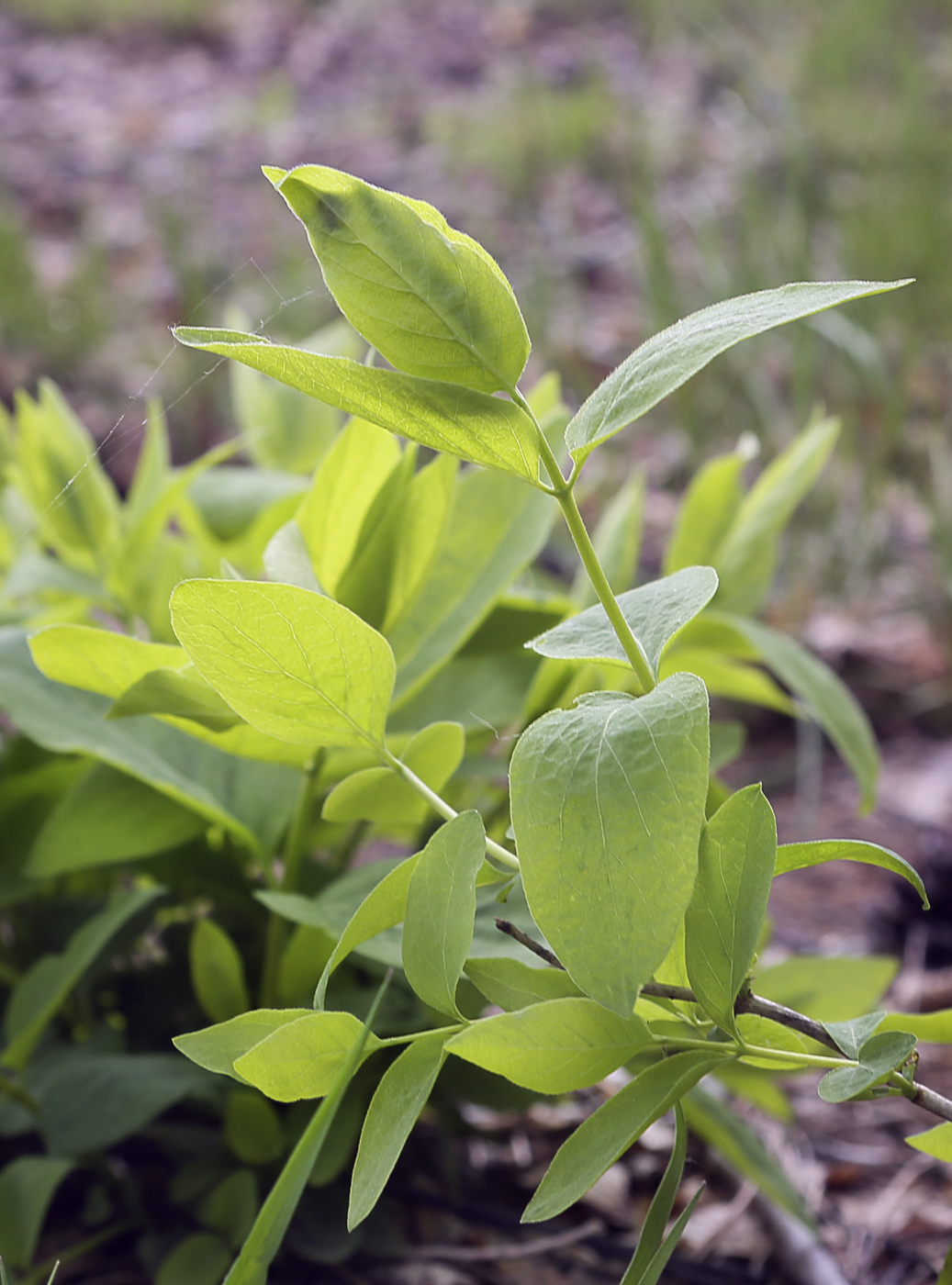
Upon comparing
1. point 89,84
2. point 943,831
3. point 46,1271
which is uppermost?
point 89,84

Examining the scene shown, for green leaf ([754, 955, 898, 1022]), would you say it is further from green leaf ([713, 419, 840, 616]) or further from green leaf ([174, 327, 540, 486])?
green leaf ([174, 327, 540, 486])

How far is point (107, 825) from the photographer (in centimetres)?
43

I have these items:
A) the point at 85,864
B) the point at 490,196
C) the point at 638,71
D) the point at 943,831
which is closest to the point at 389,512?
the point at 85,864

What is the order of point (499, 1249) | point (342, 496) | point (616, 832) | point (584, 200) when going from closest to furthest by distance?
point (616, 832)
point (342, 496)
point (499, 1249)
point (584, 200)

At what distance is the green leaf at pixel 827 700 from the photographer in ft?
1.46

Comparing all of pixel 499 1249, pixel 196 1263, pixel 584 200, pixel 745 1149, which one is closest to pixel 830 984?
pixel 745 1149

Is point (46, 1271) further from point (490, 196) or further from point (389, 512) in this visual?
point (490, 196)

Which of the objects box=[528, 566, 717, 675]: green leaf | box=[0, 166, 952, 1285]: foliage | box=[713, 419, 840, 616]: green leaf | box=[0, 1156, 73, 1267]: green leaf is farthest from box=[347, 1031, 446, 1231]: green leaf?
box=[713, 419, 840, 616]: green leaf

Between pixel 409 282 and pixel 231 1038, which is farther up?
pixel 409 282

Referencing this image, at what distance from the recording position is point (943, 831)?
1013mm

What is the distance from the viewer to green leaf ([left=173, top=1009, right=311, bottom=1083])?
261 millimetres

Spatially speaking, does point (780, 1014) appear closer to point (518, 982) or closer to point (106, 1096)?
point (518, 982)

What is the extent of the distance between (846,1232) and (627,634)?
51cm

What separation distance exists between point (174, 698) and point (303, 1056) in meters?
0.11
